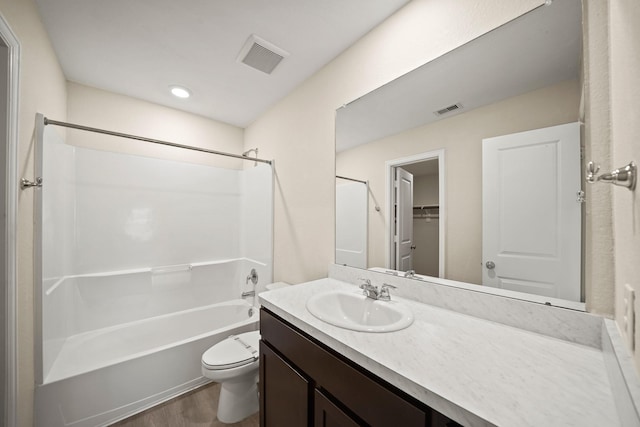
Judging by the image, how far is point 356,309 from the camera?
1233mm

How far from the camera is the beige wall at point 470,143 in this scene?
0.86 metres

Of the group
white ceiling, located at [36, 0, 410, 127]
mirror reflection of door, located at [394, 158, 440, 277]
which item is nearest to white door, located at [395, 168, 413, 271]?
mirror reflection of door, located at [394, 158, 440, 277]

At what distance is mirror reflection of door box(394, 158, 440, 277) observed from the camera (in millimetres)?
1176

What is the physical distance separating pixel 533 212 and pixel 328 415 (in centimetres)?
105

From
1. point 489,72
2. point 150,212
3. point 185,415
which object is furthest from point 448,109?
point 150,212

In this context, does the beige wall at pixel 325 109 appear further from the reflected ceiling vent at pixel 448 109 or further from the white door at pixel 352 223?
the reflected ceiling vent at pixel 448 109

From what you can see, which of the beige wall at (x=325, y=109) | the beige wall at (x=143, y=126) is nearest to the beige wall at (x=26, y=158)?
the beige wall at (x=143, y=126)

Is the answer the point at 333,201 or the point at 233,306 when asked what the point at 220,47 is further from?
the point at 233,306

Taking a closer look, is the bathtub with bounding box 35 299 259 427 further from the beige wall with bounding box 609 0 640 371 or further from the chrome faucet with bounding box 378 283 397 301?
the beige wall with bounding box 609 0 640 371

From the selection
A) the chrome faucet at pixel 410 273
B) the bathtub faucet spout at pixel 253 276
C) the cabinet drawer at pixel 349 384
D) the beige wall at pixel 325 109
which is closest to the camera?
the cabinet drawer at pixel 349 384

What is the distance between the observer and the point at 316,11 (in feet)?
4.40

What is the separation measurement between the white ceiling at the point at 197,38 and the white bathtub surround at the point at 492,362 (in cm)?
159

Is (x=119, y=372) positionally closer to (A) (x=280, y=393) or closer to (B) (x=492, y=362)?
(A) (x=280, y=393)

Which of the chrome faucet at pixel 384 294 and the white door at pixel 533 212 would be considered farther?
the chrome faucet at pixel 384 294
